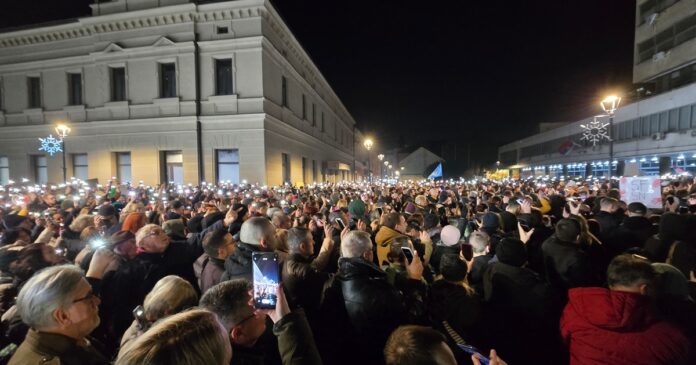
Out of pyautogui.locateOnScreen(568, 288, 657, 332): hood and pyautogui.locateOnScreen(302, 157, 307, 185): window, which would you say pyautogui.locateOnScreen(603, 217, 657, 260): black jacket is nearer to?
pyautogui.locateOnScreen(568, 288, 657, 332): hood

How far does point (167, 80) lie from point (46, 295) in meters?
24.1

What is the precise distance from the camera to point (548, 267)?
4320 millimetres

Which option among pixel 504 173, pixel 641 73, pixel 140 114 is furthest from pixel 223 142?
pixel 504 173

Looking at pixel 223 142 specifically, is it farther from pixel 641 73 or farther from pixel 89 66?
pixel 641 73

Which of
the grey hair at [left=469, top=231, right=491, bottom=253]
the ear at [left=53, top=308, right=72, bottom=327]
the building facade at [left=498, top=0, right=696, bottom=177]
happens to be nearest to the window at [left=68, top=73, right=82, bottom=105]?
the ear at [left=53, top=308, right=72, bottom=327]

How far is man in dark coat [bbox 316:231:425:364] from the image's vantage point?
2.68 m

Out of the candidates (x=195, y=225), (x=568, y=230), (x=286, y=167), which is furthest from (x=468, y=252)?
(x=286, y=167)

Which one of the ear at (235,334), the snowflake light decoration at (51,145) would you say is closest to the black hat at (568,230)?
the ear at (235,334)

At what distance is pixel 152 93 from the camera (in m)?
22.2

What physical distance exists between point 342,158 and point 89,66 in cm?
3288

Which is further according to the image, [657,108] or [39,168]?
[657,108]

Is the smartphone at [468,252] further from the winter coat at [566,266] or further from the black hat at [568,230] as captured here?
the black hat at [568,230]

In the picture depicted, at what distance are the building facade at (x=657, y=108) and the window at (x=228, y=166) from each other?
78.0 ft

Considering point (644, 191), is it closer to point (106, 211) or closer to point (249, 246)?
point (249, 246)
